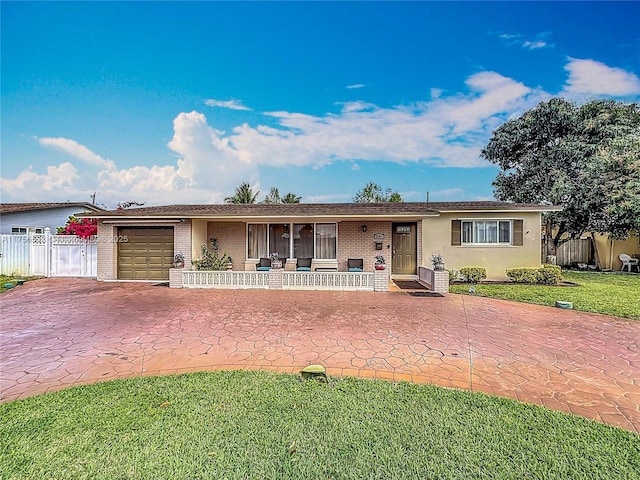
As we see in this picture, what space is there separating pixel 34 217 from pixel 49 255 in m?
7.10

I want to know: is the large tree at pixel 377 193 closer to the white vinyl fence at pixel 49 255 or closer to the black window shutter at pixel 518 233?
the black window shutter at pixel 518 233

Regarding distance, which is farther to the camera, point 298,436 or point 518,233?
point 518,233

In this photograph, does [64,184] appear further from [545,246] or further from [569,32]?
[545,246]

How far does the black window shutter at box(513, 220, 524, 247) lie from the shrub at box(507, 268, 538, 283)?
4.06ft

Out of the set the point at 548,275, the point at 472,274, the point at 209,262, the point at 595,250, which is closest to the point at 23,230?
the point at 209,262

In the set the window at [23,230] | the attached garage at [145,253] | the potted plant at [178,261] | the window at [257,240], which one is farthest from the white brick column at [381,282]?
the window at [23,230]

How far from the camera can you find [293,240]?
14.8m

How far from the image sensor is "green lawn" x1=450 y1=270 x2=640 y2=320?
871 cm

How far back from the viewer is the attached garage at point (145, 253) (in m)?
13.9

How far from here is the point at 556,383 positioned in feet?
13.6

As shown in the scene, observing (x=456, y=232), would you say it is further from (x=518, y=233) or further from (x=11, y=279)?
(x=11, y=279)

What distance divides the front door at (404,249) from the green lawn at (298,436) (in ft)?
37.7

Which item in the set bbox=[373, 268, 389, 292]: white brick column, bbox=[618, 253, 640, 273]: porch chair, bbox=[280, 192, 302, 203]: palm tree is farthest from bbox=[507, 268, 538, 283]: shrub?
bbox=[280, 192, 302, 203]: palm tree

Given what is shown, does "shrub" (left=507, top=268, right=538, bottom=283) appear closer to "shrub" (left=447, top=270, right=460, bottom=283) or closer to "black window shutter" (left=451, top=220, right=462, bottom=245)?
"shrub" (left=447, top=270, right=460, bottom=283)
